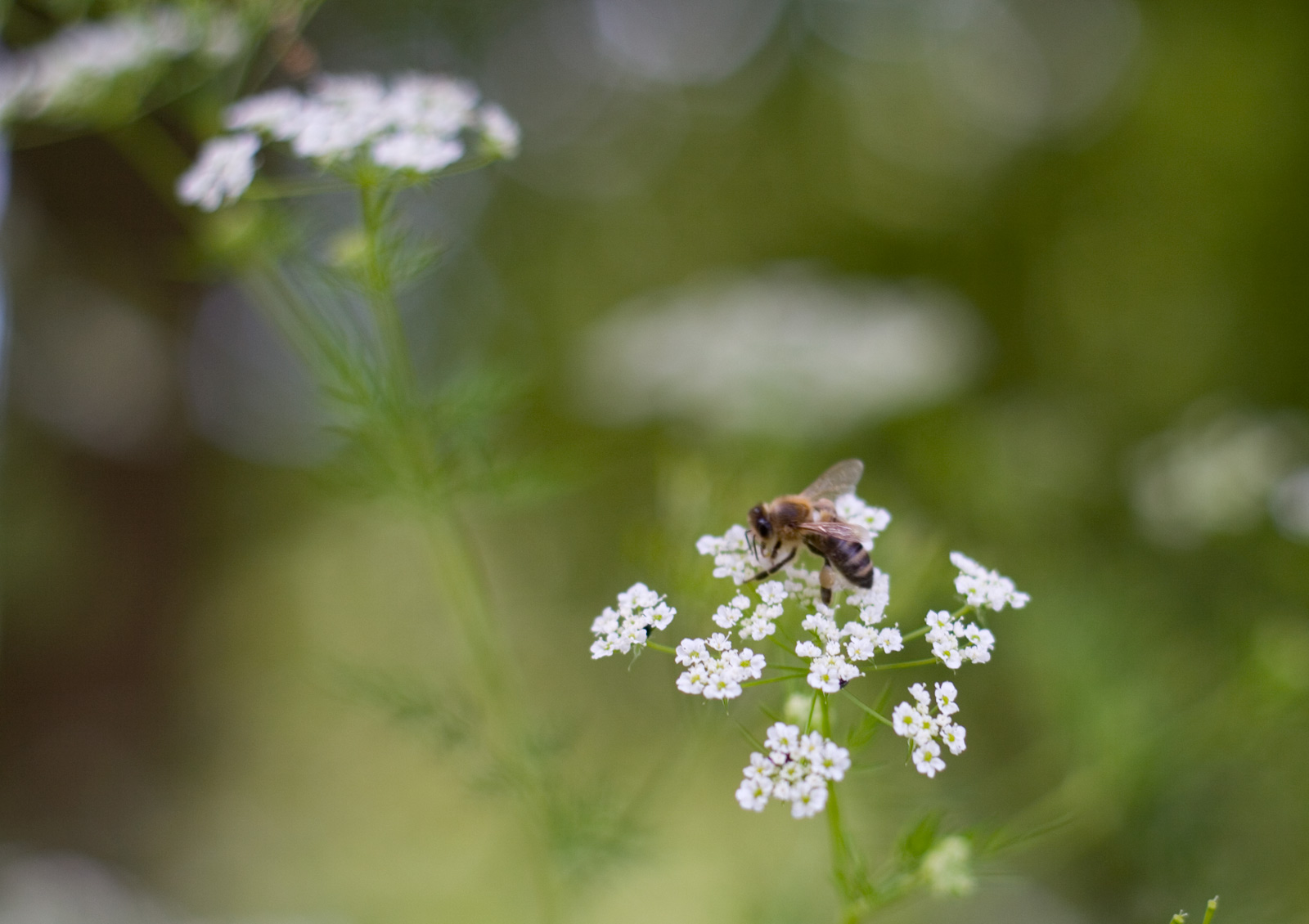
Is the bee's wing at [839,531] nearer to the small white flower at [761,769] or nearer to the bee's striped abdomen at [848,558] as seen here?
the bee's striped abdomen at [848,558]

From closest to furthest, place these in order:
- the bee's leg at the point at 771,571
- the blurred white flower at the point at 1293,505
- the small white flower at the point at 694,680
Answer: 1. the small white flower at the point at 694,680
2. the bee's leg at the point at 771,571
3. the blurred white flower at the point at 1293,505

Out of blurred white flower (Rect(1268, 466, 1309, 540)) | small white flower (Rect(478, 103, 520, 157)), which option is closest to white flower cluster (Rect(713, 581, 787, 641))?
small white flower (Rect(478, 103, 520, 157))

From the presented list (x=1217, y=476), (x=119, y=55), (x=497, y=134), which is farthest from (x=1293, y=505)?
(x=119, y=55)

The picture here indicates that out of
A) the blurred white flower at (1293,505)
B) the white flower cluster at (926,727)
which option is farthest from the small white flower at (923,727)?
the blurred white flower at (1293,505)

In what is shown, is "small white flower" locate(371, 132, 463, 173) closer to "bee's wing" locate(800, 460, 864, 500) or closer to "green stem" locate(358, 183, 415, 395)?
"green stem" locate(358, 183, 415, 395)

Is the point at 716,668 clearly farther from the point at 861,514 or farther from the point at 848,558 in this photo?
the point at 861,514

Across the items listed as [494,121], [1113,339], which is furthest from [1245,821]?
[494,121]

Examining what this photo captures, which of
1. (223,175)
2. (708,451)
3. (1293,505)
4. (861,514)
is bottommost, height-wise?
(861,514)
